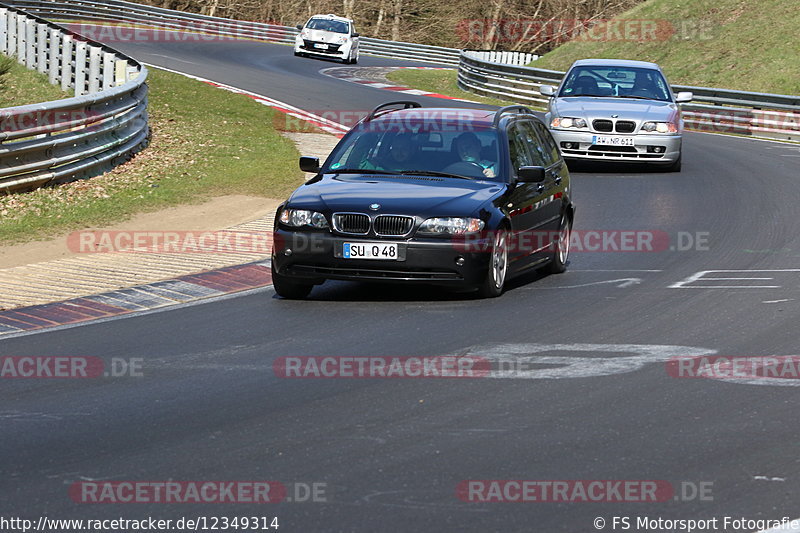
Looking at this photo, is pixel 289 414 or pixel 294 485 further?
pixel 289 414

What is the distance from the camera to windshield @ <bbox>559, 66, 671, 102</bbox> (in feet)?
71.1

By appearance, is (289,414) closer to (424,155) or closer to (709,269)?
(424,155)

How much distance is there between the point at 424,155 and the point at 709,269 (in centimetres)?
303

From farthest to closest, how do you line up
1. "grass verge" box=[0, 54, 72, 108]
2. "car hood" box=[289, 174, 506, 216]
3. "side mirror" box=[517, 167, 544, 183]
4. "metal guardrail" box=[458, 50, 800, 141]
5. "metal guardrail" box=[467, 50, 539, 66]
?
"metal guardrail" box=[467, 50, 539, 66] → "metal guardrail" box=[458, 50, 800, 141] → "grass verge" box=[0, 54, 72, 108] → "side mirror" box=[517, 167, 544, 183] → "car hood" box=[289, 174, 506, 216]

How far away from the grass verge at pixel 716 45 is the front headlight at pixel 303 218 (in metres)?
31.3

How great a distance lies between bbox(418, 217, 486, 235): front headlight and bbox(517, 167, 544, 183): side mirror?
990 millimetres

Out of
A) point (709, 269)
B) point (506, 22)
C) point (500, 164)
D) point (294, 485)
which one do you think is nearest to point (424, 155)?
point (500, 164)

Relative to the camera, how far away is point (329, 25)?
48.1m

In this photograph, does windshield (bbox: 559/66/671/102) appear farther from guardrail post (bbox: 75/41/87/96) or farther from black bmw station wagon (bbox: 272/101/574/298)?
guardrail post (bbox: 75/41/87/96)

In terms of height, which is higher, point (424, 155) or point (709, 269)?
point (424, 155)

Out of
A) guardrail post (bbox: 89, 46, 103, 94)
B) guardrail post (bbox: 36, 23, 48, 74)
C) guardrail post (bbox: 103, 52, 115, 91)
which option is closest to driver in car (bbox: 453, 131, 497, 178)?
guardrail post (bbox: 103, 52, 115, 91)

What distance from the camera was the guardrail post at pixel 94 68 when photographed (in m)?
26.1

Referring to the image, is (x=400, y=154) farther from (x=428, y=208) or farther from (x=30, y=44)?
(x=30, y=44)

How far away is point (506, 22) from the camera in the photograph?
74.9m
